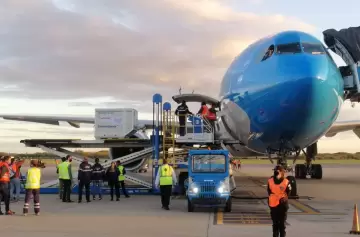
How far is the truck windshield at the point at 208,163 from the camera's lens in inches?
558

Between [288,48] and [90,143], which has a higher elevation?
[288,48]

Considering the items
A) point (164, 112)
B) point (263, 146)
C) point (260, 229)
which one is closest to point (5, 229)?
point (260, 229)

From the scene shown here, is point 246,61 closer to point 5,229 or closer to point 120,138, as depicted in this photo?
point 120,138

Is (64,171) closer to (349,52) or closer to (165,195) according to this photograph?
(165,195)

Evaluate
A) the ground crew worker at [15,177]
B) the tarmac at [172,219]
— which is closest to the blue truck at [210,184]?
the tarmac at [172,219]

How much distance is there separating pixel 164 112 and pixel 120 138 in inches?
80.1

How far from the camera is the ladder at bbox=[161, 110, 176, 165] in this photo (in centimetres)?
1838

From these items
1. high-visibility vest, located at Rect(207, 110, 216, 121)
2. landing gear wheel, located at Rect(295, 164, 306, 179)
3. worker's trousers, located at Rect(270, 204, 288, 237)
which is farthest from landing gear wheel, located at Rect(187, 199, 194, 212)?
landing gear wheel, located at Rect(295, 164, 306, 179)

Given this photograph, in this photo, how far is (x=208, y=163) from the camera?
1440 cm

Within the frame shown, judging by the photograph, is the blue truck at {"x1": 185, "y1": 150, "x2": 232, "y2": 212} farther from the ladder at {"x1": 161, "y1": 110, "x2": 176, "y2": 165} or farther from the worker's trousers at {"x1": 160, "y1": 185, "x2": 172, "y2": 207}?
the ladder at {"x1": 161, "y1": 110, "x2": 176, "y2": 165}

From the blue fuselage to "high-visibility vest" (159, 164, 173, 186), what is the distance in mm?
2846

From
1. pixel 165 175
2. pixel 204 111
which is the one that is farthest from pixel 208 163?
pixel 204 111

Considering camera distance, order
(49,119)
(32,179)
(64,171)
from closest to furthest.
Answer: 1. (32,179)
2. (64,171)
3. (49,119)

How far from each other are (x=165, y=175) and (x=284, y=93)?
390cm
